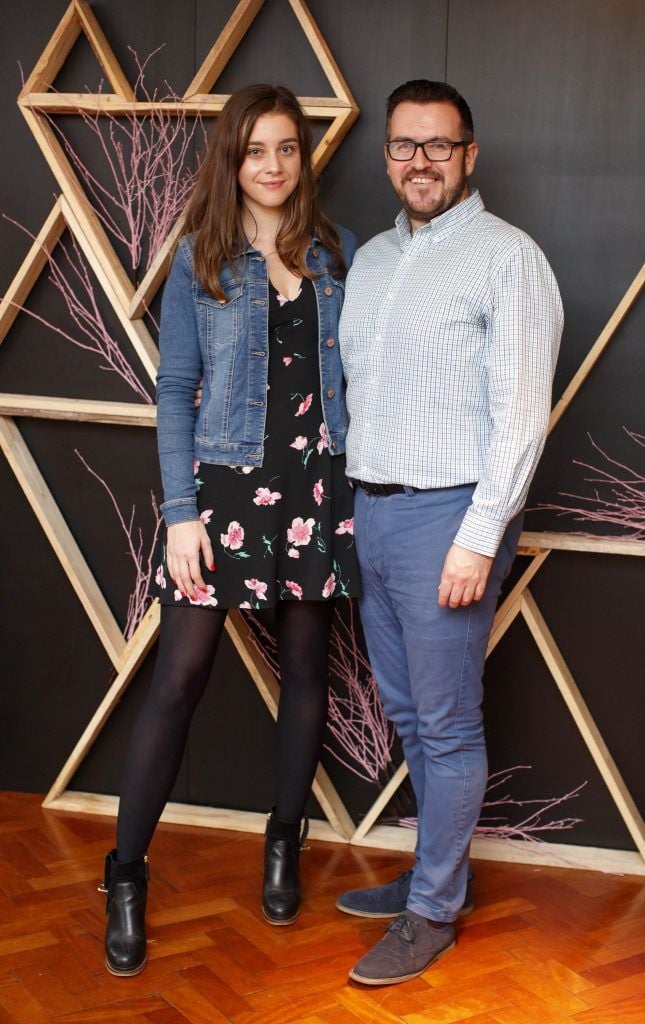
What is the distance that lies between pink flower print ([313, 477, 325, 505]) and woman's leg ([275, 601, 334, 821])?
21 cm

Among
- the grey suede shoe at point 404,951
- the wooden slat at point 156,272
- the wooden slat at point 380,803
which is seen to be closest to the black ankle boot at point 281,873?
the grey suede shoe at point 404,951

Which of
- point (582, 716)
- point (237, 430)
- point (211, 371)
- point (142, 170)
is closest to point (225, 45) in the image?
point (142, 170)

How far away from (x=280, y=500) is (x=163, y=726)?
450 millimetres

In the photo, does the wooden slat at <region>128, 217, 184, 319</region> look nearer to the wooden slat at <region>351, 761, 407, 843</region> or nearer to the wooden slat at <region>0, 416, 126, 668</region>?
the wooden slat at <region>0, 416, 126, 668</region>

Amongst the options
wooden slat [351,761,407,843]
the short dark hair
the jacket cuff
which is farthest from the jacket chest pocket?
wooden slat [351,761,407,843]

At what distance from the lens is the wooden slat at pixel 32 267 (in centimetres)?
253

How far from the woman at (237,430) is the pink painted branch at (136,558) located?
1.98 feet

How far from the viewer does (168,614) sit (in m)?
2.02

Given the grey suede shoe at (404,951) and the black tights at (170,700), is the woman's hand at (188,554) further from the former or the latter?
the grey suede shoe at (404,951)

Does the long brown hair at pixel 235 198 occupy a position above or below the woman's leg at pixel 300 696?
above

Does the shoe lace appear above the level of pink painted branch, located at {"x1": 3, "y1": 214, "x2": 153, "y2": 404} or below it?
below

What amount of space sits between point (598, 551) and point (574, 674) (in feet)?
0.97

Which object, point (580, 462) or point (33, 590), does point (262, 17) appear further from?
point (33, 590)

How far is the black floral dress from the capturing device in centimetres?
200
